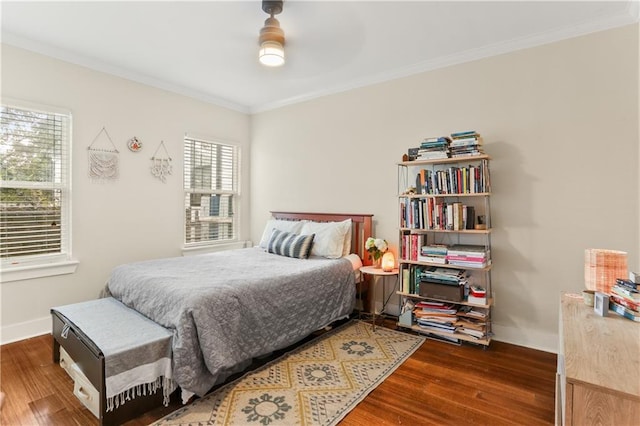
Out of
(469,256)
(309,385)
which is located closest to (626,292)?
(469,256)

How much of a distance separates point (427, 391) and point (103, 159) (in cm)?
366

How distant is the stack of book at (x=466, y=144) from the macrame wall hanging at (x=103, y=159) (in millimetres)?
3424

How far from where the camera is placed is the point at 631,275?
180 centimetres

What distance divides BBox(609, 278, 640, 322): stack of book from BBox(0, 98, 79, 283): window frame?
13.9 ft

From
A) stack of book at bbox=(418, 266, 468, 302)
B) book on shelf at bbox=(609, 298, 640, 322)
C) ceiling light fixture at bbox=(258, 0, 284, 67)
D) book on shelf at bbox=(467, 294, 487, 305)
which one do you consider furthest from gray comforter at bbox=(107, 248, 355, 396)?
book on shelf at bbox=(609, 298, 640, 322)

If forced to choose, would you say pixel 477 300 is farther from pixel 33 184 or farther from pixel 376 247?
pixel 33 184

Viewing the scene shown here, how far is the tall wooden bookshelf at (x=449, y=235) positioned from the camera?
2830 mm

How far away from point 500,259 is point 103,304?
11.0 ft

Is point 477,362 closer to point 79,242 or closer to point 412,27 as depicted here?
point 412,27

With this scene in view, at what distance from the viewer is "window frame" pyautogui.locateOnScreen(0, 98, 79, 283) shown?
9.50ft

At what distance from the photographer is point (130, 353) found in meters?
1.84

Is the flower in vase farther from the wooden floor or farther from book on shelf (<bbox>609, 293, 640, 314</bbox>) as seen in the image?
book on shelf (<bbox>609, 293, 640, 314</bbox>)

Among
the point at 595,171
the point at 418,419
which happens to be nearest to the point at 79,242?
the point at 418,419

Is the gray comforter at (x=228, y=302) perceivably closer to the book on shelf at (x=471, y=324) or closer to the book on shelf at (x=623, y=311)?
the book on shelf at (x=471, y=324)
